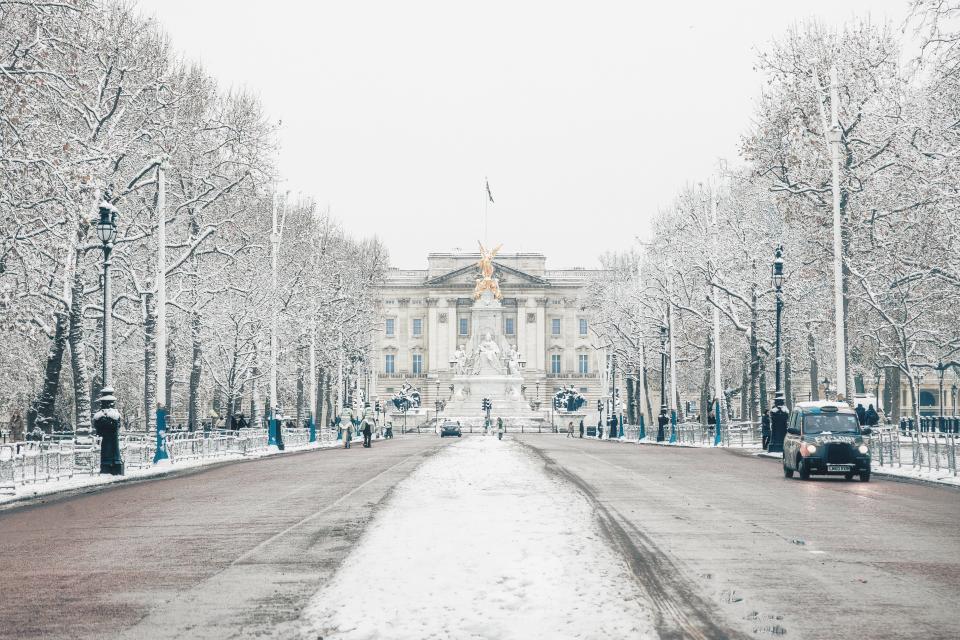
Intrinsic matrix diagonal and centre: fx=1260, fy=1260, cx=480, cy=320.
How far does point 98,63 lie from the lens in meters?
40.9

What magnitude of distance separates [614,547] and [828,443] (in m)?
15.9

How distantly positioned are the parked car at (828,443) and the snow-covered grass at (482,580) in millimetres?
10775

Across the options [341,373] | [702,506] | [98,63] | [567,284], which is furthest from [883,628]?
[567,284]

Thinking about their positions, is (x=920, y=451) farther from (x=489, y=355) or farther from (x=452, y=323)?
(x=452, y=323)

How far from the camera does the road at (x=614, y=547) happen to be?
9016mm

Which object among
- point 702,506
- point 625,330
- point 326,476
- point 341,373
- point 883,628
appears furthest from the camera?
point 625,330

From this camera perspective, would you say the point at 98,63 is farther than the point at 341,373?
No

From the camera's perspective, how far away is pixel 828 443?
27.8 meters

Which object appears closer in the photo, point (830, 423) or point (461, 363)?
point (830, 423)

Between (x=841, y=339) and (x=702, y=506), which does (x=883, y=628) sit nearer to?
(x=702, y=506)

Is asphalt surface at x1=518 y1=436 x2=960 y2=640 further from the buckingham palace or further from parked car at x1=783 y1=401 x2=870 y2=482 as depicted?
the buckingham palace

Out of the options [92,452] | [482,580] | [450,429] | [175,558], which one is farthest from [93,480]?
[450,429]

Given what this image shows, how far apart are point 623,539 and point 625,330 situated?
80976 millimetres

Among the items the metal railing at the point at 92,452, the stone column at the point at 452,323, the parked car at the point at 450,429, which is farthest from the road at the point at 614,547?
the stone column at the point at 452,323
